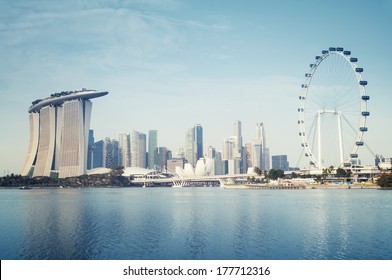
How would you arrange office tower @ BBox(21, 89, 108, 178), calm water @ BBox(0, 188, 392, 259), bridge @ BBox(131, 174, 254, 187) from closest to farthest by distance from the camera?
1. calm water @ BBox(0, 188, 392, 259)
2. office tower @ BBox(21, 89, 108, 178)
3. bridge @ BBox(131, 174, 254, 187)

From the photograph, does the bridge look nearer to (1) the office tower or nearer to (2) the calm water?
(1) the office tower

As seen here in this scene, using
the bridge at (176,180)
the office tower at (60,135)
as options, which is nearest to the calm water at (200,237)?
the office tower at (60,135)

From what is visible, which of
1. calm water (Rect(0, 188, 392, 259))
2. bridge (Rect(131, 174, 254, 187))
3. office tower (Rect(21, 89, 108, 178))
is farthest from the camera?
bridge (Rect(131, 174, 254, 187))

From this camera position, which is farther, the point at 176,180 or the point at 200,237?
the point at 176,180

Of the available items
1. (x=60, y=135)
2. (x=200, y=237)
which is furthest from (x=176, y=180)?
(x=200, y=237)

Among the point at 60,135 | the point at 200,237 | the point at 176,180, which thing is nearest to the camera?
the point at 200,237

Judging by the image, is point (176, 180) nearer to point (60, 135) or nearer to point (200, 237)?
point (60, 135)

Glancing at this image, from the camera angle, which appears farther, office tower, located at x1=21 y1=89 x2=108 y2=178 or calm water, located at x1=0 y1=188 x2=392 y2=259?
office tower, located at x1=21 y1=89 x2=108 y2=178

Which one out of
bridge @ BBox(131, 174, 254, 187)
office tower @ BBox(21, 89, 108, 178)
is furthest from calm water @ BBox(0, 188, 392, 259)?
bridge @ BBox(131, 174, 254, 187)
